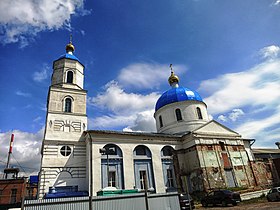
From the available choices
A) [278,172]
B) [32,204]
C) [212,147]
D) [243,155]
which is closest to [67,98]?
[32,204]

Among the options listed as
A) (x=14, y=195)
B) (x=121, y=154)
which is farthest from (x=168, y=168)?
(x=14, y=195)

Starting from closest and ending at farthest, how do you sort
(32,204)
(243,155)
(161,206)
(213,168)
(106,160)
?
(32,204) → (161,206) → (106,160) → (213,168) → (243,155)

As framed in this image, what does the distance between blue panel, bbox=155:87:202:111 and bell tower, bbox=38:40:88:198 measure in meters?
12.3

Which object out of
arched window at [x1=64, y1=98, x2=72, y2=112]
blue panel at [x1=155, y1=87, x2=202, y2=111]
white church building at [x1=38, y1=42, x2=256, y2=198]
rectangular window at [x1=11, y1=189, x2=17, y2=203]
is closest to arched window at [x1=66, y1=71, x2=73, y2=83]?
white church building at [x1=38, y1=42, x2=256, y2=198]

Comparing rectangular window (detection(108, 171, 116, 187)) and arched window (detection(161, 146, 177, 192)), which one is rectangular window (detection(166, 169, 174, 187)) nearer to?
arched window (detection(161, 146, 177, 192))

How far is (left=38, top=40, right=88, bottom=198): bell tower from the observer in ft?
65.7

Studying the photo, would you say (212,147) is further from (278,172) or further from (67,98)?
(67,98)

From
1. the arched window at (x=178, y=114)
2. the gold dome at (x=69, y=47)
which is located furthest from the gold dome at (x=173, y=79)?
the gold dome at (x=69, y=47)

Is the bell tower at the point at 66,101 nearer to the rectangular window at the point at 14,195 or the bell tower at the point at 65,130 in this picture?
the bell tower at the point at 65,130

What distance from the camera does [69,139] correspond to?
22.0 meters

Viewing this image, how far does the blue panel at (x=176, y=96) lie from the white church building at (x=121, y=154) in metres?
4.73

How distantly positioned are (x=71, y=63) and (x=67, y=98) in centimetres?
512

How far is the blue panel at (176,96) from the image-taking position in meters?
30.1

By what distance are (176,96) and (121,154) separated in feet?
43.7
